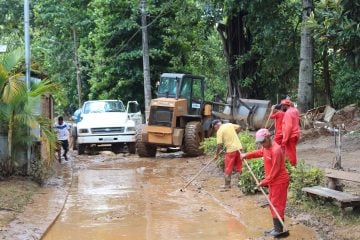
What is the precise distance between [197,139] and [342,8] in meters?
12.6

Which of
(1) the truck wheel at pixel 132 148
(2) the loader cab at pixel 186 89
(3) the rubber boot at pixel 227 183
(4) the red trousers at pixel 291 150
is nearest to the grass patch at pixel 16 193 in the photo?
(3) the rubber boot at pixel 227 183

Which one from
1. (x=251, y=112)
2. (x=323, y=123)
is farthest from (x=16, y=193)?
(x=251, y=112)

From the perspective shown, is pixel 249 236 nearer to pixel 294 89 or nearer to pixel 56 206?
pixel 56 206

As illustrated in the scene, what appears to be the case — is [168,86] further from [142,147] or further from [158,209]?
[158,209]

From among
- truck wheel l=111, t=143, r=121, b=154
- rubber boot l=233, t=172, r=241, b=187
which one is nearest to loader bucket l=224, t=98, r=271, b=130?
truck wheel l=111, t=143, r=121, b=154

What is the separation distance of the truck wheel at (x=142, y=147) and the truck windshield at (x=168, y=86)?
155 cm

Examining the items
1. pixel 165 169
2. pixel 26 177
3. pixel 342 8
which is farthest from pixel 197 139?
pixel 342 8

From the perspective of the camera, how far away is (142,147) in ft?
64.5

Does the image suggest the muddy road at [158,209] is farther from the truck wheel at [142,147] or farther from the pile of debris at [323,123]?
the pile of debris at [323,123]

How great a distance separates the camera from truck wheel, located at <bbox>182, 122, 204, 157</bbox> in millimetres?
18656

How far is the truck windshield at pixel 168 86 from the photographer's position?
64.2ft

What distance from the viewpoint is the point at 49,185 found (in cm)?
1317

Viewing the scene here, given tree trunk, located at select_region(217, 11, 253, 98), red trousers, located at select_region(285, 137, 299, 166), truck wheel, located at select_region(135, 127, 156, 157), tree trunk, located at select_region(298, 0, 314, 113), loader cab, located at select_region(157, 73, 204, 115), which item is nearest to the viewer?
red trousers, located at select_region(285, 137, 299, 166)

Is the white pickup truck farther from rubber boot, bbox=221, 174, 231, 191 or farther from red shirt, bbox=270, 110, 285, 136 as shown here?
red shirt, bbox=270, 110, 285, 136
